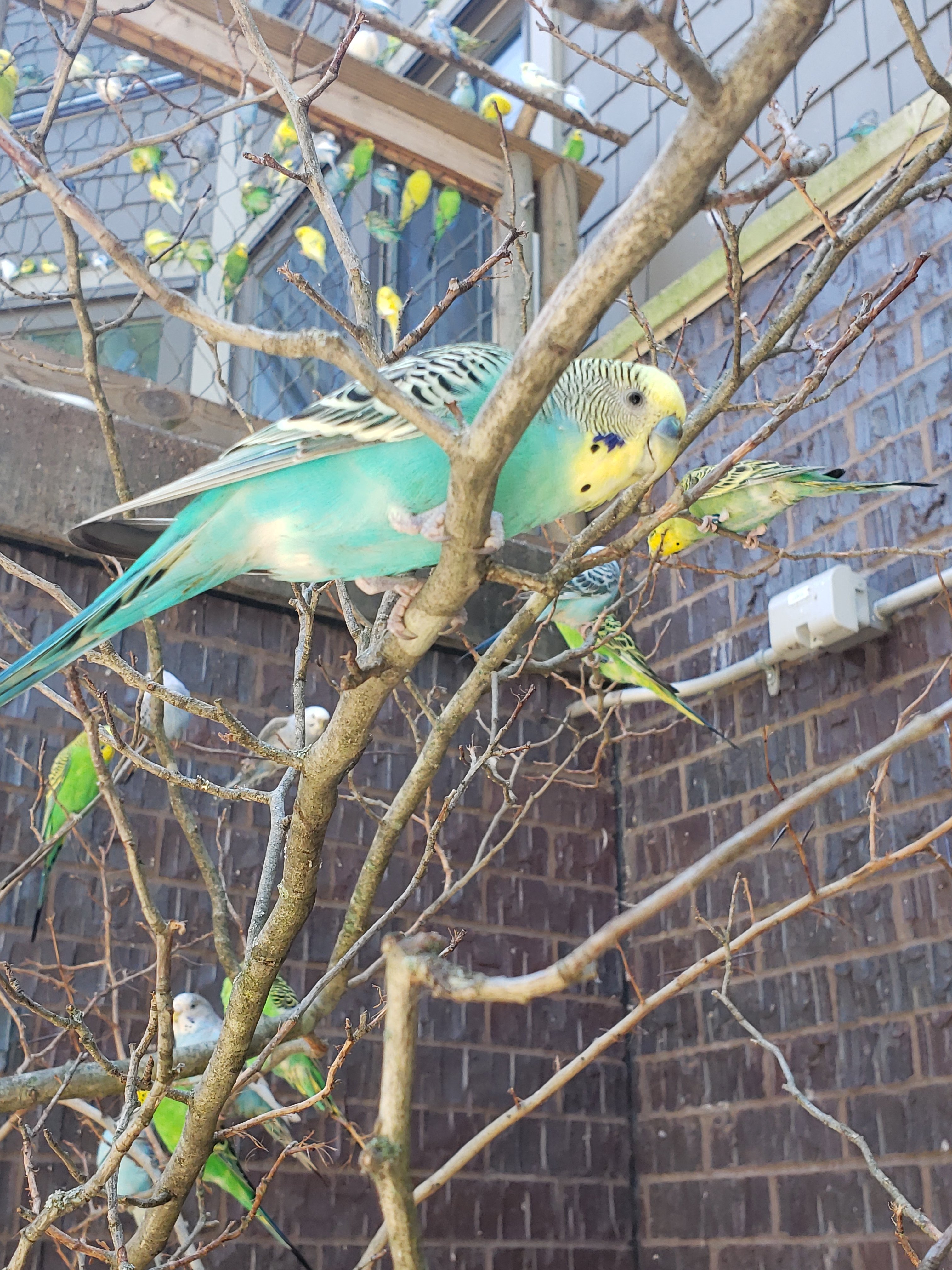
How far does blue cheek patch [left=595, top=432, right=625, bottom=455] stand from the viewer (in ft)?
6.03

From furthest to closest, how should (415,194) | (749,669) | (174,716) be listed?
(415,194) < (749,669) < (174,716)

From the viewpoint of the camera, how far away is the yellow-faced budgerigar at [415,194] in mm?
3727

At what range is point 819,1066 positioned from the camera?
2.98m

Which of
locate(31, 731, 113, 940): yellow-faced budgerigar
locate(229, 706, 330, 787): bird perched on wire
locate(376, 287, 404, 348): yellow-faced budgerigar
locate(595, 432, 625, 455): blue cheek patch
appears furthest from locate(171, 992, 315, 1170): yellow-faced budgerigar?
locate(376, 287, 404, 348): yellow-faced budgerigar

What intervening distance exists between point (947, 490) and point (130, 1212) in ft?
8.52

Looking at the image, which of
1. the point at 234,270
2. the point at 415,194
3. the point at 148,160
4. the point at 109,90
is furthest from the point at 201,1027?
the point at 148,160

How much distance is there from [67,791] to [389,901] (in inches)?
41.1

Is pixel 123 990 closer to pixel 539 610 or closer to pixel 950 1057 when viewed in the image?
pixel 539 610

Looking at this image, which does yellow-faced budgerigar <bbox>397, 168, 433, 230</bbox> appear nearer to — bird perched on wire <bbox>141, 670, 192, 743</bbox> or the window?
bird perched on wire <bbox>141, 670, 192, 743</bbox>

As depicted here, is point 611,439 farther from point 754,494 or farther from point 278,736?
point 278,736

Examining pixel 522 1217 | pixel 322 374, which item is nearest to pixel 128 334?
pixel 322 374

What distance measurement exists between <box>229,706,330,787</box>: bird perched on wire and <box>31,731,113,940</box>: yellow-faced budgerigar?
336 mm

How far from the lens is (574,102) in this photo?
3.87 m

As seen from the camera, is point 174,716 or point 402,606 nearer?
point 402,606
